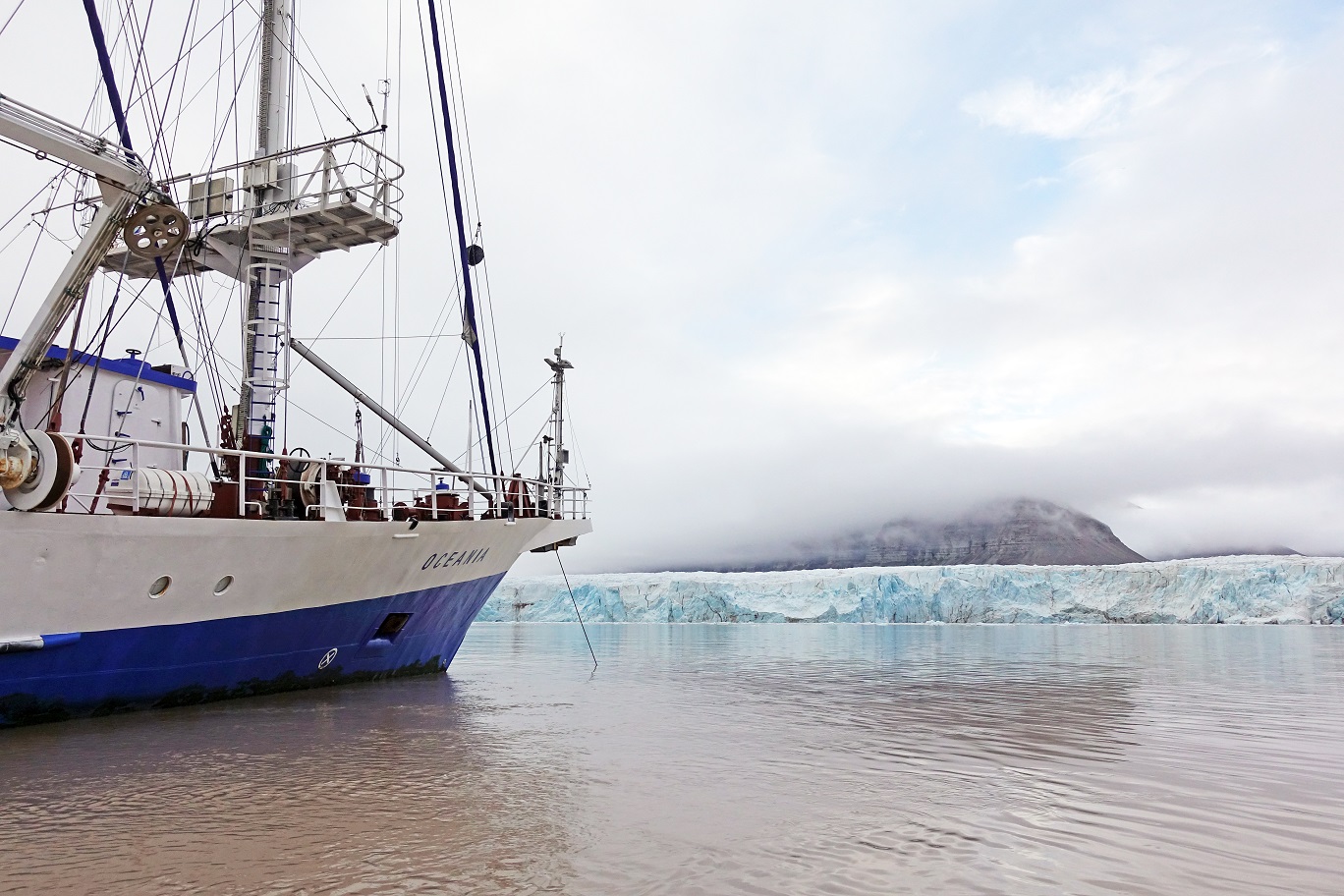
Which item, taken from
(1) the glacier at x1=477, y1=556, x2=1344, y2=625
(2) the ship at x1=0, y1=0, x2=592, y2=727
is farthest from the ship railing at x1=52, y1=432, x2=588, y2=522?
(1) the glacier at x1=477, y1=556, x2=1344, y2=625

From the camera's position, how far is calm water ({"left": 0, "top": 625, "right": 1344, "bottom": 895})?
4.23m

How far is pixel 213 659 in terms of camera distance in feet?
32.9

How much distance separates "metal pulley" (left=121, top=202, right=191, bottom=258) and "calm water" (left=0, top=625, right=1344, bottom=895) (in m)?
4.93

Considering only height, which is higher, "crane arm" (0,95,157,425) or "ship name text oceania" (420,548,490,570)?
"crane arm" (0,95,157,425)

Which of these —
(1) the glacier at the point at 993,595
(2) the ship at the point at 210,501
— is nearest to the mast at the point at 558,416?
(2) the ship at the point at 210,501

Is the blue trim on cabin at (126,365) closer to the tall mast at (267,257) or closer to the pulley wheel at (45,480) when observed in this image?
the tall mast at (267,257)

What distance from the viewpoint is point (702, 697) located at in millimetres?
12289

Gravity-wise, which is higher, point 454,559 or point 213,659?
point 454,559

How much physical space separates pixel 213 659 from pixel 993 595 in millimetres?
52955

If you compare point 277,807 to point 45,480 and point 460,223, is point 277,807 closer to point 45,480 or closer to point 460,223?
point 45,480

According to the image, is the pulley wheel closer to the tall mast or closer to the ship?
the ship

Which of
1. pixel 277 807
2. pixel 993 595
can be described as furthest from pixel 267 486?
pixel 993 595

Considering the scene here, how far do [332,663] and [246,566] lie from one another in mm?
2927

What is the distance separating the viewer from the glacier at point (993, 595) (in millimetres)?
51406
